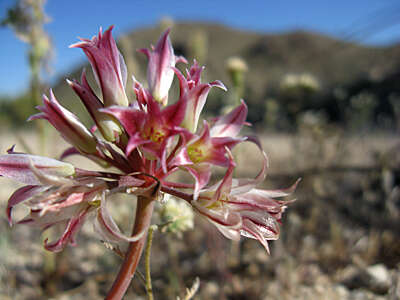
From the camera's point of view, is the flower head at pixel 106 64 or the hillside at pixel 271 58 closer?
the flower head at pixel 106 64

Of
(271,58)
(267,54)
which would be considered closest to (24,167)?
(271,58)

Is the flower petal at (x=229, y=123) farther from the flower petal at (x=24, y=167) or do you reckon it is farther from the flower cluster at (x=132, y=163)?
the flower petal at (x=24, y=167)

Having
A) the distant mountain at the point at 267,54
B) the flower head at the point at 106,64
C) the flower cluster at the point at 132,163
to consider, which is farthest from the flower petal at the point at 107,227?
the distant mountain at the point at 267,54

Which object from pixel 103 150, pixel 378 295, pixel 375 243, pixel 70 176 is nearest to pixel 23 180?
pixel 70 176

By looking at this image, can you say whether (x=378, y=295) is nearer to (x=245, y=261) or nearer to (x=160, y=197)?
(x=245, y=261)

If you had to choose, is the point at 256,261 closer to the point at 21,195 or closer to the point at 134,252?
the point at 134,252

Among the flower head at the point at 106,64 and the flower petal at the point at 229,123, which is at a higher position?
the flower head at the point at 106,64

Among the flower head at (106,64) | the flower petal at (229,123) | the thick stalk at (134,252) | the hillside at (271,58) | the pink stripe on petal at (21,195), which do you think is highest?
the flower head at (106,64)

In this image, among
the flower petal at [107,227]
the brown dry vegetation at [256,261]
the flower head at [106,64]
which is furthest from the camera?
the brown dry vegetation at [256,261]

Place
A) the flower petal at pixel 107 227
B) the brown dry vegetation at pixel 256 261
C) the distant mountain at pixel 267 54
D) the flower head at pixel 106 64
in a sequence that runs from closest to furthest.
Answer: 1. the flower petal at pixel 107 227
2. the flower head at pixel 106 64
3. the brown dry vegetation at pixel 256 261
4. the distant mountain at pixel 267 54
